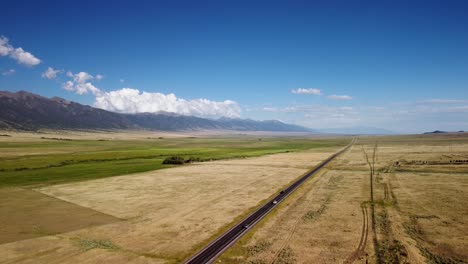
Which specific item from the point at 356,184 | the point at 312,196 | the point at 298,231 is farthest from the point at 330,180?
the point at 298,231

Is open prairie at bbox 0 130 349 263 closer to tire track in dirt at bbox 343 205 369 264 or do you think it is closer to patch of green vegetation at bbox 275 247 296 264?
patch of green vegetation at bbox 275 247 296 264

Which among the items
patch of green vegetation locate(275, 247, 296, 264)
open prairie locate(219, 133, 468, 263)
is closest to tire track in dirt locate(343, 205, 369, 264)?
open prairie locate(219, 133, 468, 263)

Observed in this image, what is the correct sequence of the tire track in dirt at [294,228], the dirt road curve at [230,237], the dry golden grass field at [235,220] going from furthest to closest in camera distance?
1. the dry golden grass field at [235,220]
2. the tire track in dirt at [294,228]
3. the dirt road curve at [230,237]

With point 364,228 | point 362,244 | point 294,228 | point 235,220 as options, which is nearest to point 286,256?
point 294,228

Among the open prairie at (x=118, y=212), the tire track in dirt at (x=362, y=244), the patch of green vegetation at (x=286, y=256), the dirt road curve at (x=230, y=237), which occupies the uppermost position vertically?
the tire track in dirt at (x=362, y=244)

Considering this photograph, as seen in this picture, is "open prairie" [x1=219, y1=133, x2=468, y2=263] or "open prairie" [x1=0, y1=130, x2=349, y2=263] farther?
"open prairie" [x1=0, y1=130, x2=349, y2=263]

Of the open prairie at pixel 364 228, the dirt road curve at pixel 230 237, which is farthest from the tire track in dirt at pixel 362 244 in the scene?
the dirt road curve at pixel 230 237

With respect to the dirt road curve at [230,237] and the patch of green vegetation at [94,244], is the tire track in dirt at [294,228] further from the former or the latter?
the patch of green vegetation at [94,244]

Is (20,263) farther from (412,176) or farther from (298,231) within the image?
(412,176)
